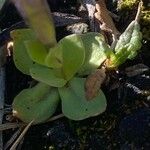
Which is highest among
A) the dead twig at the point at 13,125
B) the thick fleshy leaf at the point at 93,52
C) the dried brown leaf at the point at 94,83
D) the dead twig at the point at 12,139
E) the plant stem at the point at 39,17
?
the plant stem at the point at 39,17

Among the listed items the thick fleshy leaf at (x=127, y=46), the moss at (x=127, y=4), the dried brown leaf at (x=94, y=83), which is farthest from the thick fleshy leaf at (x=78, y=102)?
the moss at (x=127, y=4)

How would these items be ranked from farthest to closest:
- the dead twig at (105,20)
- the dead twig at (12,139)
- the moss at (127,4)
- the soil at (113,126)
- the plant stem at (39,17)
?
the moss at (127,4)
the dead twig at (105,20)
the dead twig at (12,139)
the soil at (113,126)
the plant stem at (39,17)

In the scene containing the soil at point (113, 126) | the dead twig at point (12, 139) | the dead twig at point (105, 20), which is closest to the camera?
the soil at point (113, 126)

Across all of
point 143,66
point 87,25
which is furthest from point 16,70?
point 143,66

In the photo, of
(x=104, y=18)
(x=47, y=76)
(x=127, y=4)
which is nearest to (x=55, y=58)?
(x=47, y=76)

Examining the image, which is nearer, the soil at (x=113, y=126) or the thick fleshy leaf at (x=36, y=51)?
the soil at (x=113, y=126)

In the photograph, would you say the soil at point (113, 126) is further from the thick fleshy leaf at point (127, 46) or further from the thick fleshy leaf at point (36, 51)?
the thick fleshy leaf at point (36, 51)

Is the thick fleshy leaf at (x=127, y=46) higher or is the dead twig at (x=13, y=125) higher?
the thick fleshy leaf at (x=127, y=46)
